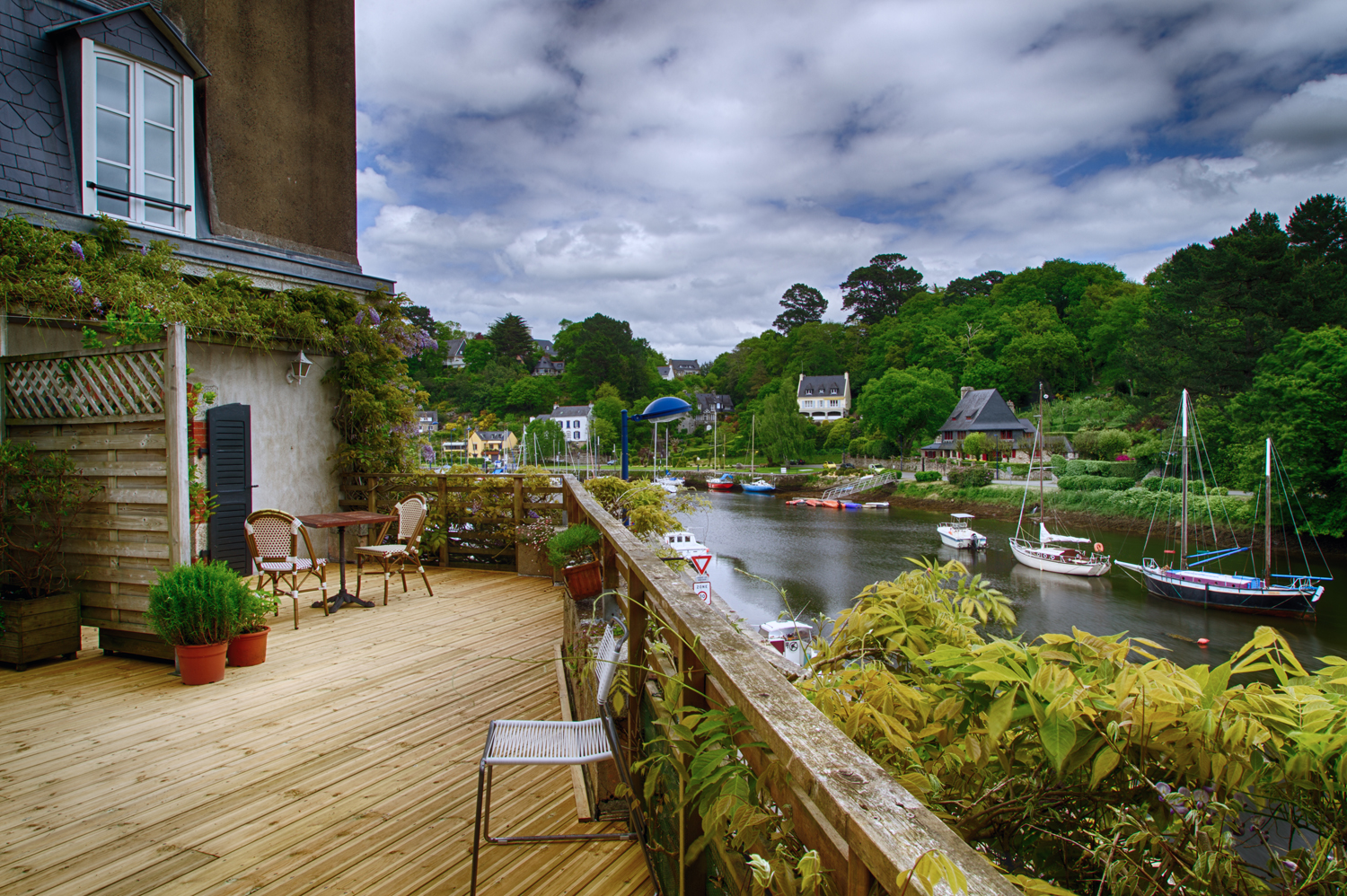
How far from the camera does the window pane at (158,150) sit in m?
6.38

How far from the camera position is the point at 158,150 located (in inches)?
255

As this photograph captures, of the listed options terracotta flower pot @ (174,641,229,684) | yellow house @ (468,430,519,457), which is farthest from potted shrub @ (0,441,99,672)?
yellow house @ (468,430,519,457)

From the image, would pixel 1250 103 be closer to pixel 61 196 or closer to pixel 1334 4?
pixel 1334 4

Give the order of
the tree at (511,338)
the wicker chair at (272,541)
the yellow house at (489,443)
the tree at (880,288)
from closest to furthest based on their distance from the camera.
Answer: the wicker chair at (272,541) → the yellow house at (489,443) → the tree at (511,338) → the tree at (880,288)

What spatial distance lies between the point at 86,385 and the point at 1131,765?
5.41m

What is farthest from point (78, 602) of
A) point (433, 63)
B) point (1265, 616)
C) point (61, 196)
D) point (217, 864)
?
point (1265, 616)

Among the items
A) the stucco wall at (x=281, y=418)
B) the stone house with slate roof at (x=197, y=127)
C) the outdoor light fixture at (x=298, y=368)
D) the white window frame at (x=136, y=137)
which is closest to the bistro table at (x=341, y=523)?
the stucco wall at (x=281, y=418)

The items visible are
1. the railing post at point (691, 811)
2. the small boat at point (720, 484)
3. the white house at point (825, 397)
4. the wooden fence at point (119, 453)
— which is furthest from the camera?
the white house at point (825, 397)

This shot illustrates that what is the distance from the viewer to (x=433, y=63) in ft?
40.5

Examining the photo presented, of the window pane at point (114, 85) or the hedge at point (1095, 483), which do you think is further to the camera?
the hedge at point (1095, 483)

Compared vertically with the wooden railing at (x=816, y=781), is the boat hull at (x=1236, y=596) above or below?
below

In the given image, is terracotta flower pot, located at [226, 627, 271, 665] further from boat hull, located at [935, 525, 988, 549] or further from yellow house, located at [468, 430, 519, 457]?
yellow house, located at [468, 430, 519, 457]

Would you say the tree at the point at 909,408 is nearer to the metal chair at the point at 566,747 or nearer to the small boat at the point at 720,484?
the small boat at the point at 720,484

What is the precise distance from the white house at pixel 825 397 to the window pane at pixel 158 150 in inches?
2883
